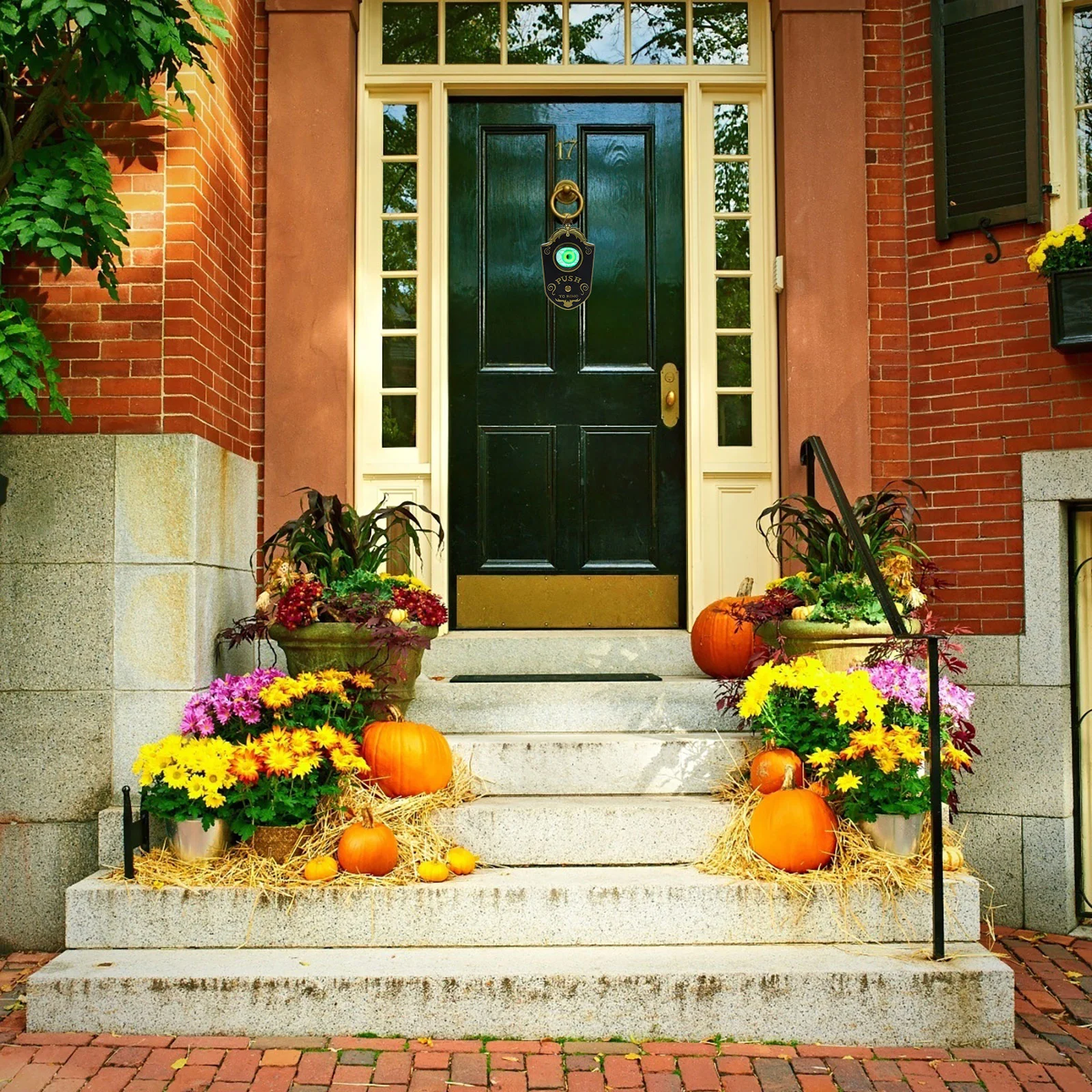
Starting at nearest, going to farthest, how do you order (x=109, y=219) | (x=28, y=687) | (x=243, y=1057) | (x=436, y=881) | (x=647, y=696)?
1. (x=243, y=1057)
2. (x=436, y=881)
3. (x=109, y=219)
4. (x=28, y=687)
5. (x=647, y=696)

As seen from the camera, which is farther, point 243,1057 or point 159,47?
point 159,47

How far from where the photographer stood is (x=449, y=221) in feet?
17.5

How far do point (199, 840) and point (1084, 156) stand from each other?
4388 millimetres

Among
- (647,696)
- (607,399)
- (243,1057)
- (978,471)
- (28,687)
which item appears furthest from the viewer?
(607,399)

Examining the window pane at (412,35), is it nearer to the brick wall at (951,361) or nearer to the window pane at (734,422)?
the brick wall at (951,361)

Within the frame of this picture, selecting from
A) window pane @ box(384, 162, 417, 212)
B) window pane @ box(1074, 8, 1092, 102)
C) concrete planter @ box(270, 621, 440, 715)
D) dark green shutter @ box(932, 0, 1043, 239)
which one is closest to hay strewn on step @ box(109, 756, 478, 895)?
concrete planter @ box(270, 621, 440, 715)

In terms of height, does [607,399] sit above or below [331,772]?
above

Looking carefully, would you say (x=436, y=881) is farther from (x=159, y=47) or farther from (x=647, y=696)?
(x=159, y=47)

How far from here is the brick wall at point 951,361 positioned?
15.5 feet

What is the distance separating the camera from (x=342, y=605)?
161 inches

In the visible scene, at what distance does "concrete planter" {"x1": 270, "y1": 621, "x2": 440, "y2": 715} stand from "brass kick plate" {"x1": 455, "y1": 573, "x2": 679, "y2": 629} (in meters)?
1.17

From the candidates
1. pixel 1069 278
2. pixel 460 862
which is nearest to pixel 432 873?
pixel 460 862

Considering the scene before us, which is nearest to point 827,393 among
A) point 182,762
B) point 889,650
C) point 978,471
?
point 978,471

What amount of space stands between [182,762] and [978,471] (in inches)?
131
